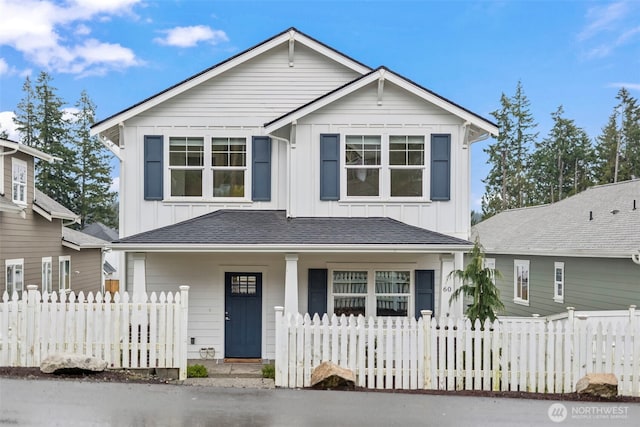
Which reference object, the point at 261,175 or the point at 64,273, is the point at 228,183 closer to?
the point at 261,175

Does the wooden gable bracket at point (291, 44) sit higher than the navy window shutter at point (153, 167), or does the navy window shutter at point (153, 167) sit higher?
the wooden gable bracket at point (291, 44)

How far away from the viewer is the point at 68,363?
8.20 metres

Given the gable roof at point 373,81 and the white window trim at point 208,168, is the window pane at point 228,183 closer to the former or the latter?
the white window trim at point 208,168

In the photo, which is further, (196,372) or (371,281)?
(371,281)

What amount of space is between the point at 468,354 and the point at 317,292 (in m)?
4.13

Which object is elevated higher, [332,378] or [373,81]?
[373,81]

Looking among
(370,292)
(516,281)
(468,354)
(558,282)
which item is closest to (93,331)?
(370,292)

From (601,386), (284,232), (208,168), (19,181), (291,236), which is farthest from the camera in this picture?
(19,181)

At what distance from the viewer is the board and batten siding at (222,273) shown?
37.3 ft

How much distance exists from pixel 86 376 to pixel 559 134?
45532mm

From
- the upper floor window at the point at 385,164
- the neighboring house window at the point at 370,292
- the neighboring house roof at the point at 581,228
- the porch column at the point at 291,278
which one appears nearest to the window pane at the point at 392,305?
the neighboring house window at the point at 370,292

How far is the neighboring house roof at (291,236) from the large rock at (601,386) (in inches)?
129

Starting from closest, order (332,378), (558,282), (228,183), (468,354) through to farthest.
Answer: (332,378)
(468,354)
(228,183)
(558,282)

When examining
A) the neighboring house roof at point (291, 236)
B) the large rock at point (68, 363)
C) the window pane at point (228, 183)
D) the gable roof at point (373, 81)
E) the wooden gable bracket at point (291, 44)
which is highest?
the wooden gable bracket at point (291, 44)
